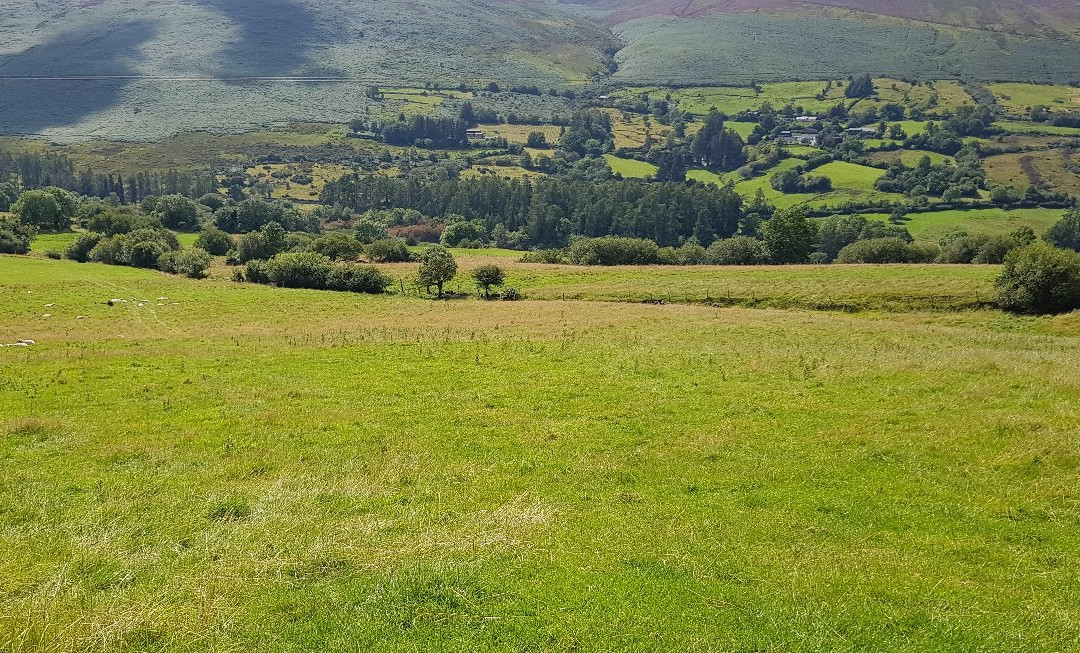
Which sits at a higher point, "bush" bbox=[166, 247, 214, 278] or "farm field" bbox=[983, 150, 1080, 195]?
"farm field" bbox=[983, 150, 1080, 195]

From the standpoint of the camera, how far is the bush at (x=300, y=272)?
78.2 m

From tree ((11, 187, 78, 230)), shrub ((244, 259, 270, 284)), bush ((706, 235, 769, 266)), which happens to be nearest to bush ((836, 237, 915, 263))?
bush ((706, 235, 769, 266))

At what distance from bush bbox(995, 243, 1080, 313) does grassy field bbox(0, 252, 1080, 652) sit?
26.6m

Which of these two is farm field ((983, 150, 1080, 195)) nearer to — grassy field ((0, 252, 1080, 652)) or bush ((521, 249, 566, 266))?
bush ((521, 249, 566, 266))

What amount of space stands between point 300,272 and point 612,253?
45.4 metres

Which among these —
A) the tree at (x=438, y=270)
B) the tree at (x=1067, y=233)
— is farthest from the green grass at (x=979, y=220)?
the tree at (x=438, y=270)

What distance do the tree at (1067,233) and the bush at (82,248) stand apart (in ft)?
572

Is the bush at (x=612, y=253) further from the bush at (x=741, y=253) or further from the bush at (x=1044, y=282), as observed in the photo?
the bush at (x=1044, y=282)

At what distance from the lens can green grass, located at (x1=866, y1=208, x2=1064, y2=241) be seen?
14638 centimetres

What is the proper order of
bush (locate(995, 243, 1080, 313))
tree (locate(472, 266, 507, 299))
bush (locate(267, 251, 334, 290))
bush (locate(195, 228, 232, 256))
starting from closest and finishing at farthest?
bush (locate(995, 243, 1080, 313)) < tree (locate(472, 266, 507, 299)) < bush (locate(267, 251, 334, 290)) < bush (locate(195, 228, 232, 256))

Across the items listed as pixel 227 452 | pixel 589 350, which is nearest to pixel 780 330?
pixel 589 350

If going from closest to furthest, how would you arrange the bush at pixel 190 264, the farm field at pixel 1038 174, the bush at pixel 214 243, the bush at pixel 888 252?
the bush at pixel 190 264 → the bush at pixel 888 252 → the bush at pixel 214 243 → the farm field at pixel 1038 174

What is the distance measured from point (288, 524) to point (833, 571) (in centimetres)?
1063

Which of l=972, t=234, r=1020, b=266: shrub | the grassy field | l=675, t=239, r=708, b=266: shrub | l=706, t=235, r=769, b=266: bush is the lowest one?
l=675, t=239, r=708, b=266: shrub
